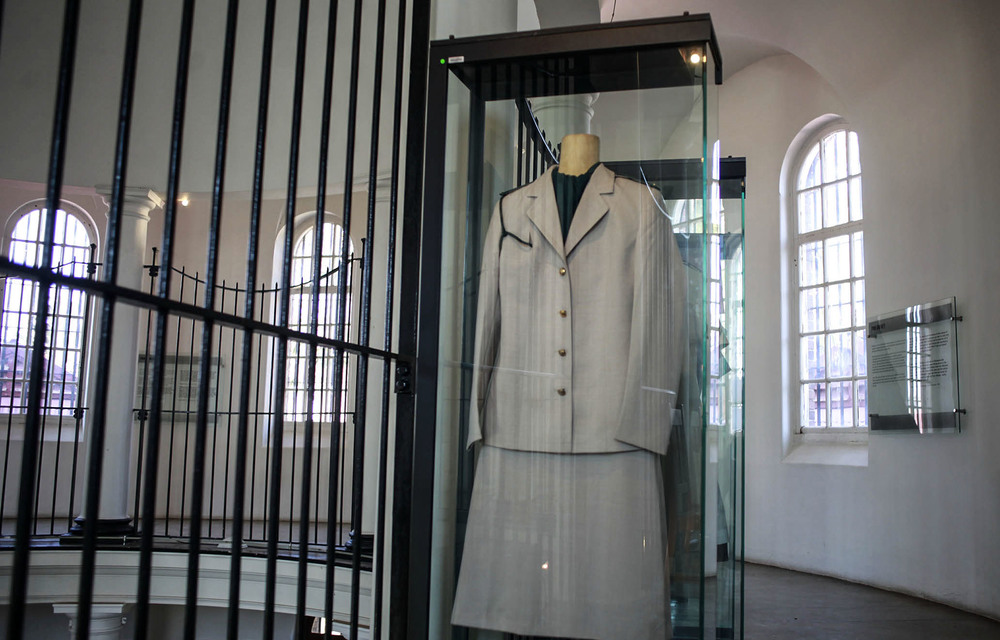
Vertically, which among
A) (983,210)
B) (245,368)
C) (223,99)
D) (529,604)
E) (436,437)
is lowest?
(529,604)

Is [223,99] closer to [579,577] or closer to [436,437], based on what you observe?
[436,437]

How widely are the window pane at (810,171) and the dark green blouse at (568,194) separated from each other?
6.09 m

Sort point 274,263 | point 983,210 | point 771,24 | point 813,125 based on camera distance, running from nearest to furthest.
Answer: point 983,210, point 771,24, point 813,125, point 274,263

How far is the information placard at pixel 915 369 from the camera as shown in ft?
17.0

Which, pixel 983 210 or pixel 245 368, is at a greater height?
pixel 983 210

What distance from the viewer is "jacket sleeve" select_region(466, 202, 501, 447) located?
1.99m

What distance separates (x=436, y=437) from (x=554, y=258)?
53 cm

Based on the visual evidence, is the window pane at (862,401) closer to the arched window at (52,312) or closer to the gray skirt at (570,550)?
the gray skirt at (570,550)

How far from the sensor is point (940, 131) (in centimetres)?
536

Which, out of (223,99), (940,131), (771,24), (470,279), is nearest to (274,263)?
(771,24)

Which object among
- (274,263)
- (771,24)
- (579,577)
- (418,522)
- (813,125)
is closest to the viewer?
(579,577)

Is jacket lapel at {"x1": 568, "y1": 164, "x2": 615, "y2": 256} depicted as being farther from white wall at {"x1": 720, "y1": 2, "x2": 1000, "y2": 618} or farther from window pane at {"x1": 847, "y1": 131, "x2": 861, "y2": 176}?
window pane at {"x1": 847, "y1": 131, "x2": 861, "y2": 176}

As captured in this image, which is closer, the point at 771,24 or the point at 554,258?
the point at 554,258

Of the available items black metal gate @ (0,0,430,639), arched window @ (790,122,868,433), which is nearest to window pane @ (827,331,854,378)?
arched window @ (790,122,868,433)
